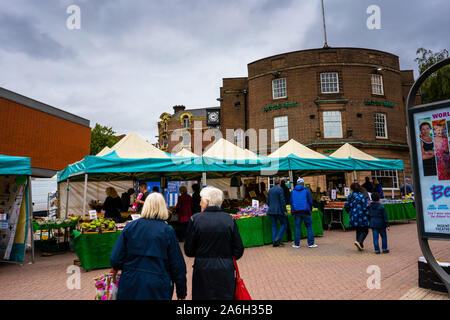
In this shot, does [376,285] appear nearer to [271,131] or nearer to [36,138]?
[271,131]

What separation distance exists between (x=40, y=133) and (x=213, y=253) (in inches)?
1063

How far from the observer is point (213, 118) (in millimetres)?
43094

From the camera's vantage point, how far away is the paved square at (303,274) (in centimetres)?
490

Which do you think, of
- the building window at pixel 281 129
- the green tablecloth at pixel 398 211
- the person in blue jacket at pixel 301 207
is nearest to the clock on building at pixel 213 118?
the building window at pixel 281 129

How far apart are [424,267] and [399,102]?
81.6 ft

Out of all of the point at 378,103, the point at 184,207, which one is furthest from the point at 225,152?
the point at 378,103

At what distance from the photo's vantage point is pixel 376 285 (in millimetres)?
5129

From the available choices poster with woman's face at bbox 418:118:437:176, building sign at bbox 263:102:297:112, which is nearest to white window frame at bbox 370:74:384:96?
building sign at bbox 263:102:297:112

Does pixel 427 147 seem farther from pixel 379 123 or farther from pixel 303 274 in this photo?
pixel 379 123

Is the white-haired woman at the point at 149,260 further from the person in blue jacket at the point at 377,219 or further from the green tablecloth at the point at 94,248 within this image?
the person in blue jacket at the point at 377,219

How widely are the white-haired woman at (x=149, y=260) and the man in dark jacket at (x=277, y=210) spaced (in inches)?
253

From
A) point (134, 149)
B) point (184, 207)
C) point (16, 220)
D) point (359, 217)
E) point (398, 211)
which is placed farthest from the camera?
point (398, 211)

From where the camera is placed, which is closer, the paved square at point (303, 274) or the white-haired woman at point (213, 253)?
the white-haired woman at point (213, 253)
